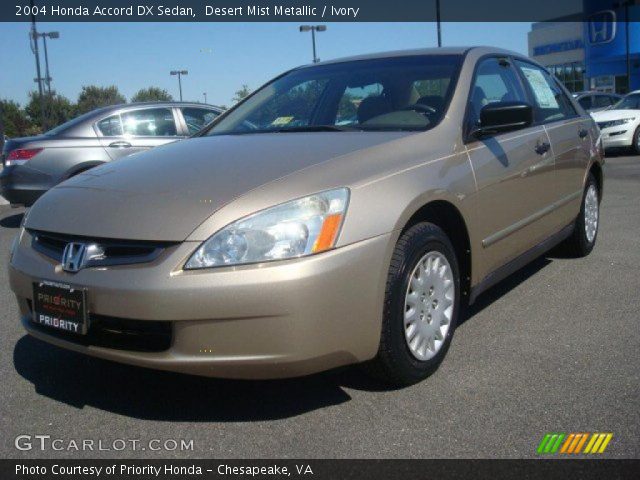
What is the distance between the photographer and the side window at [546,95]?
464 cm

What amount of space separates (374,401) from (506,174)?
1.54 meters

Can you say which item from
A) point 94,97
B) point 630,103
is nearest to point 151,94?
point 94,97

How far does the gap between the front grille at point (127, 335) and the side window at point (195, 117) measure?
6.38 metres

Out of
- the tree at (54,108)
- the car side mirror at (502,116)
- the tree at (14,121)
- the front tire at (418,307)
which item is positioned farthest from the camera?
the tree at (54,108)

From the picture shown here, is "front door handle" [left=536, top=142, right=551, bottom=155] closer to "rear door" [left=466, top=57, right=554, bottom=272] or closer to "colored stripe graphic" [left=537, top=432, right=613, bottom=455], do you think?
"rear door" [left=466, top=57, right=554, bottom=272]

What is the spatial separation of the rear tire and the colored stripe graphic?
113 inches

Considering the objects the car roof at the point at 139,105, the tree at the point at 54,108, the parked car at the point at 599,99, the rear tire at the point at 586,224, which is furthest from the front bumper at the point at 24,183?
the tree at the point at 54,108

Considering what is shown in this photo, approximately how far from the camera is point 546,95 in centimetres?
487

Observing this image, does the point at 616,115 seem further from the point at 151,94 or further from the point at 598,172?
the point at 151,94

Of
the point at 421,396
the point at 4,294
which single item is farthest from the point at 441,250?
the point at 4,294

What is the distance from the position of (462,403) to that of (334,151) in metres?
1.22

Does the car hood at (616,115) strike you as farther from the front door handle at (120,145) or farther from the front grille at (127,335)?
the front grille at (127,335)

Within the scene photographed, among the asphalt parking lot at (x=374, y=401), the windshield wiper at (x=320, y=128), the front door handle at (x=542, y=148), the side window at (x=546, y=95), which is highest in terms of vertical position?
the side window at (x=546, y=95)

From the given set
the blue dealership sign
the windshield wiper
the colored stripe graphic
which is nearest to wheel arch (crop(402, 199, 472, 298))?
the windshield wiper
